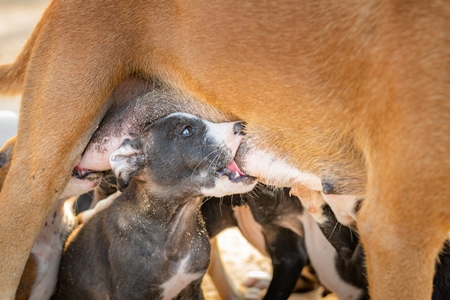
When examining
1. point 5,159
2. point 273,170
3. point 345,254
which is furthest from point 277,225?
point 5,159

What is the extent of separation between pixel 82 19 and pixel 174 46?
48 centimetres

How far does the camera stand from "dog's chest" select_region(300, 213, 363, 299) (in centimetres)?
439

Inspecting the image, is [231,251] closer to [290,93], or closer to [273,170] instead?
[273,170]

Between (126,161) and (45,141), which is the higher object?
(45,141)

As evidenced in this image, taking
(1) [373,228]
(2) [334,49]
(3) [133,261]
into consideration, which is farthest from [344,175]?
(3) [133,261]

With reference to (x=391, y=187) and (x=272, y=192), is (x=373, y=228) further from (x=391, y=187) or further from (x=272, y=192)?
(x=272, y=192)

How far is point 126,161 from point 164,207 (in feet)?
1.09

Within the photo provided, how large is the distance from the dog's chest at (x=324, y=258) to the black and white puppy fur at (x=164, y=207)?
0.74 m

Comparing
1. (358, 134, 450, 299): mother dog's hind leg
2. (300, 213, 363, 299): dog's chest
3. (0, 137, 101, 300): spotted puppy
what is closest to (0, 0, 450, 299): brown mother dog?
(358, 134, 450, 299): mother dog's hind leg

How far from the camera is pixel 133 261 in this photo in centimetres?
384

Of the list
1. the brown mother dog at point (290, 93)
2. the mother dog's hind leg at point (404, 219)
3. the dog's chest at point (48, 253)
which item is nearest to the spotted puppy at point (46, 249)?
the dog's chest at point (48, 253)

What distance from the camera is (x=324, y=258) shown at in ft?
14.5

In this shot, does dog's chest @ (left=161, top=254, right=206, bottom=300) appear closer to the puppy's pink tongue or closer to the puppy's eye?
the puppy's pink tongue

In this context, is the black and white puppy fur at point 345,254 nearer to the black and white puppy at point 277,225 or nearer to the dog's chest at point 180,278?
the black and white puppy at point 277,225
